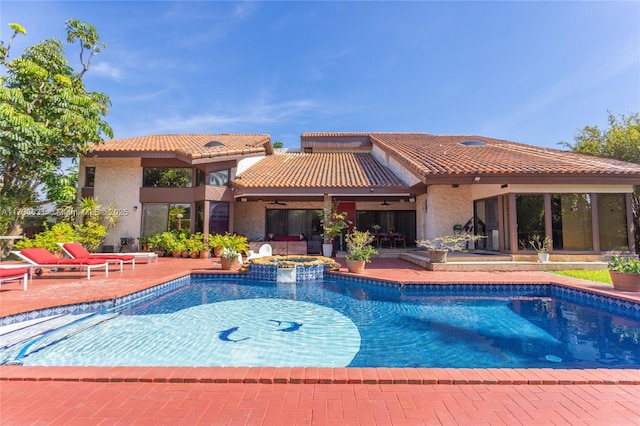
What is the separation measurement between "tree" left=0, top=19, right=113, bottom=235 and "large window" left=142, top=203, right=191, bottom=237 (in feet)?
12.0

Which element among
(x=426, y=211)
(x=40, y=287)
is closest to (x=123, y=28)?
(x=40, y=287)

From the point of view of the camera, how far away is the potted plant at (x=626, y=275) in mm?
7516

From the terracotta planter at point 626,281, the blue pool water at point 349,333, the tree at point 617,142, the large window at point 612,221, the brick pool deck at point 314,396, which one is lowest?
the blue pool water at point 349,333

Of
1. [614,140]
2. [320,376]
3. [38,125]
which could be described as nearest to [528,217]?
[614,140]

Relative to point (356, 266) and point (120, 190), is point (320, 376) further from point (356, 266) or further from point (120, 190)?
point (120, 190)

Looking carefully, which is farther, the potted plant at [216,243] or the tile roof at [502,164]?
the potted plant at [216,243]

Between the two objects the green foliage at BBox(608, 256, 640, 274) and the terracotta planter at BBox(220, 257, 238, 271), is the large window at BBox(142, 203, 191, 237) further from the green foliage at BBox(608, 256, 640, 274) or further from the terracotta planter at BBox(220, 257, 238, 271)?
the green foliage at BBox(608, 256, 640, 274)

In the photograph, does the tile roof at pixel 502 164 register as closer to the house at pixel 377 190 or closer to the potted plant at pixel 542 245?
the house at pixel 377 190

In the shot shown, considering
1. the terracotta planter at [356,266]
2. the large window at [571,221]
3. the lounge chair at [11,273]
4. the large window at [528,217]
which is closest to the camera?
the lounge chair at [11,273]

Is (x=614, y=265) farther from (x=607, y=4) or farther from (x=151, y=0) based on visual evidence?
(x=151, y=0)

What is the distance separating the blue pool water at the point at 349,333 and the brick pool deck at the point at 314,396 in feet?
3.52

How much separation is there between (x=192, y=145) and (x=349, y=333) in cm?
1630

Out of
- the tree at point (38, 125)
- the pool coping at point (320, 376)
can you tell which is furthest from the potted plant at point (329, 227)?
the tree at point (38, 125)

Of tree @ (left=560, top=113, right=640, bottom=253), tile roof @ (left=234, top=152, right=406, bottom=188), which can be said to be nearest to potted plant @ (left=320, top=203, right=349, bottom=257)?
tile roof @ (left=234, top=152, right=406, bottom=188)
